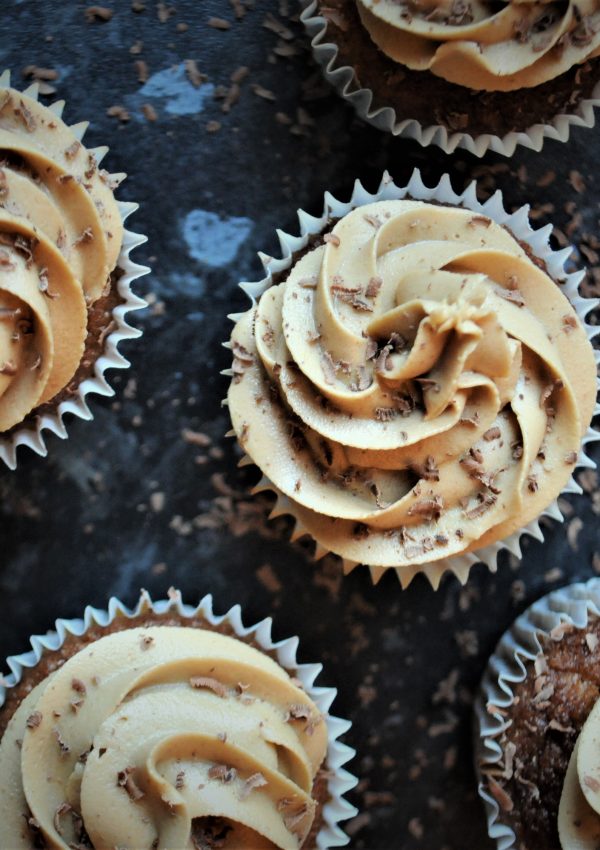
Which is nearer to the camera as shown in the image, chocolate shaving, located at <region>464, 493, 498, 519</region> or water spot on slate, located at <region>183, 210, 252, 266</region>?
chocolate shaving, located at <region>464, 493, 498, 519</region>

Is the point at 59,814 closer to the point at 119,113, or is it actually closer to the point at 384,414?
the point at 384,414

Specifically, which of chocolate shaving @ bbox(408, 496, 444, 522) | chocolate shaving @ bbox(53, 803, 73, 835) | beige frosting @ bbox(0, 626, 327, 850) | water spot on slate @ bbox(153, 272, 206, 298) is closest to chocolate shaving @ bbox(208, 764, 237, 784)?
beige frosting @ bbox(0, 626, 327, 850)

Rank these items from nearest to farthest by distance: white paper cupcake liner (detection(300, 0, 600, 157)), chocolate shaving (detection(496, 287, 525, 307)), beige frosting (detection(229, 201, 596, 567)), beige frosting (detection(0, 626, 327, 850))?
1. beige frosting (detection(0, 626, 327, 850))
2. beige frosting (detection(229, 201, 596, 567))
3. chocolate shaving (detection(496, 287, 525, 307))
4. white paper cupcake liner (detection(300, 0, 600, 157))

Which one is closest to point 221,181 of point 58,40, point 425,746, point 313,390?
point 58,40

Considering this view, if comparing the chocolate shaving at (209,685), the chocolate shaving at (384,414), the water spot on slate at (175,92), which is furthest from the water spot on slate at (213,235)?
the chocolate shaving at (209,685)

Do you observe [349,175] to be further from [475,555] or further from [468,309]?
[475,555]

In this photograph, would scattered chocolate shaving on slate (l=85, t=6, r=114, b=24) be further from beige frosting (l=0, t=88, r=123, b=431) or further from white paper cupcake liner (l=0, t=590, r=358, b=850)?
white paper cupcake liner (l=0, t=590, r=358, b=850)


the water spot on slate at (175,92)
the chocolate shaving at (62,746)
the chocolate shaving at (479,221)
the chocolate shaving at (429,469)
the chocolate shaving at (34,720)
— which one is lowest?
the chocolate shaving at (62,746)

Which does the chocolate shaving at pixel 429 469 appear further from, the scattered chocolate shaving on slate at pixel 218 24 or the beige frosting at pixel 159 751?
the scattered chocolate shaving on slate at pixel 218 24
